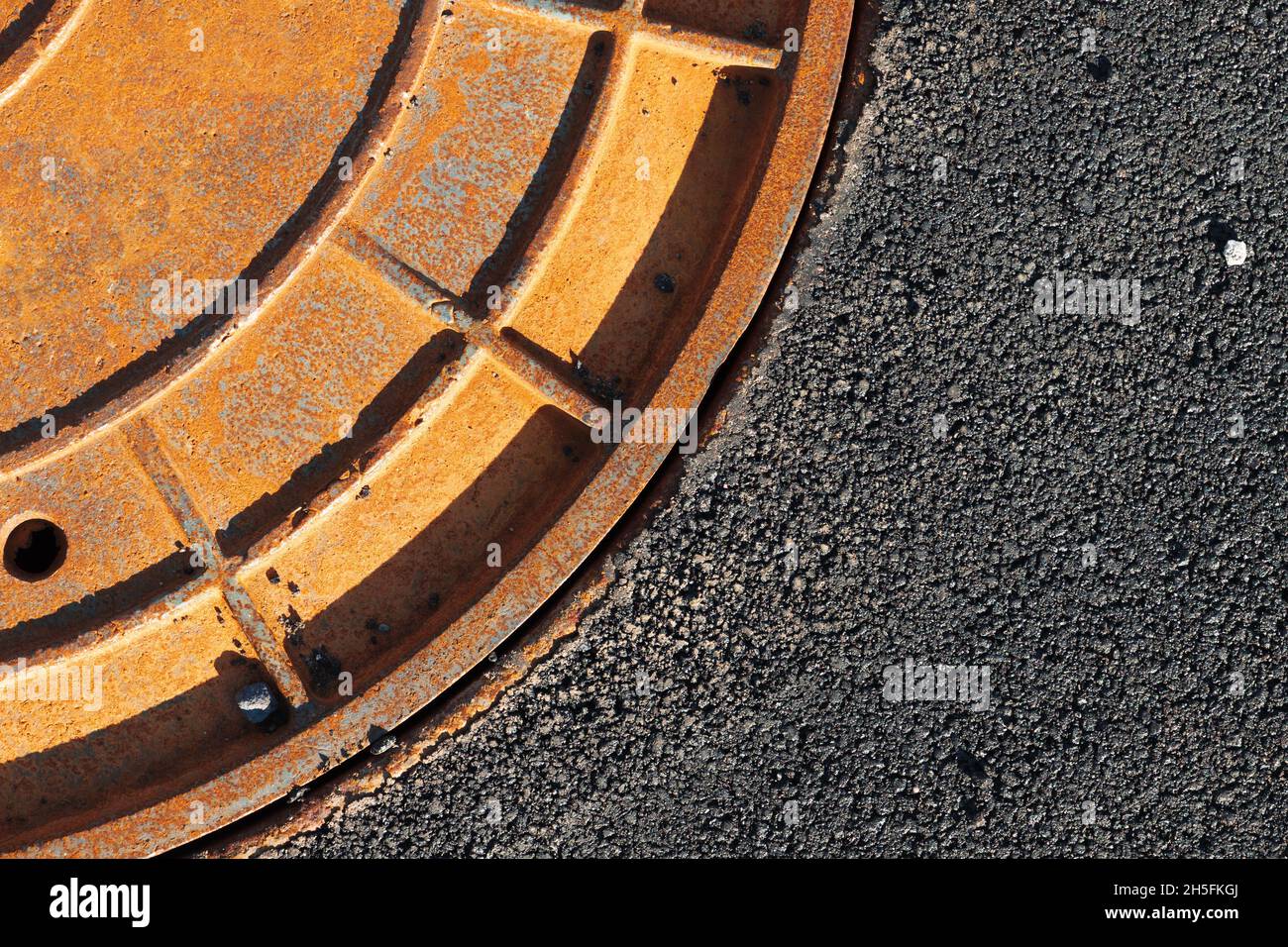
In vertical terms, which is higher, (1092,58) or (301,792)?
(1092,58)

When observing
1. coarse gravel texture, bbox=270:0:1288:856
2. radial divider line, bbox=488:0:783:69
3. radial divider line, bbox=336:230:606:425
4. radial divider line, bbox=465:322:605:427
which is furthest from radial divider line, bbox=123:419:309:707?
radial divider line, bbox=488:0:783:69

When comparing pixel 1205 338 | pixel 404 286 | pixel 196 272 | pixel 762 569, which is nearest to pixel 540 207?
pixel 404 286

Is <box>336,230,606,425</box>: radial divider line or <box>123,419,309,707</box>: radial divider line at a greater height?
<box>336,230,606,425</box>: radial divider line

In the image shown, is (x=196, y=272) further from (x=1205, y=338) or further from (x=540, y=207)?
(x=1205, y=338)

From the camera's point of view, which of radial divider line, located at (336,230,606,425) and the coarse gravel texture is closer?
radial divider line, located at (336,230,606,425)

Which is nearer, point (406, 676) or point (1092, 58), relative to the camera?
point (406, 676)

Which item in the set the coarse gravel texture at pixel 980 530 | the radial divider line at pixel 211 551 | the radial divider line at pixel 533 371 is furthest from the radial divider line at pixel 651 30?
the radial divider line at pixel 211 551

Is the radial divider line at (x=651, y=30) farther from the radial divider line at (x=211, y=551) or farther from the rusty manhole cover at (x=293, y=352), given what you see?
the radial divider line at (x=211, y=551)

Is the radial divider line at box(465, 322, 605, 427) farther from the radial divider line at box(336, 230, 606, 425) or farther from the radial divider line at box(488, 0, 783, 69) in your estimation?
the radial divider line at box(488, 0, 783, 69)
